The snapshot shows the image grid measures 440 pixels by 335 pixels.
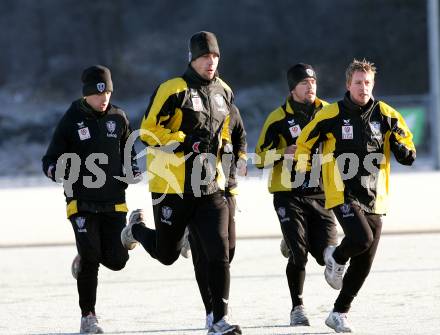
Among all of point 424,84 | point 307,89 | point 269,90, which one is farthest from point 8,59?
point 307,89

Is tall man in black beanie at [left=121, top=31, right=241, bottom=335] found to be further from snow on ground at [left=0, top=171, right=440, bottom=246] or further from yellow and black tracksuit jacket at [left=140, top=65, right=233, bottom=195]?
snow on ground at [left=0, top=171, right=440, bottom=246]

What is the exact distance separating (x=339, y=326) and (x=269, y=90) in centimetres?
3671

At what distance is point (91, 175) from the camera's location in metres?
7.46

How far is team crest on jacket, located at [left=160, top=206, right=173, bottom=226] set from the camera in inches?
269

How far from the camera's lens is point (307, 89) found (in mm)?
8016

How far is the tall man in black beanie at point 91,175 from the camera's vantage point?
744 centimetres

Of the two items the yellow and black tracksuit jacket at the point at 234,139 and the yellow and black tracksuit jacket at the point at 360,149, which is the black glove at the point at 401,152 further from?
the yellow and black tracksuit jacket at the point at 234,139

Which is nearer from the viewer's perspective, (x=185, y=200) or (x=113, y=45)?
(x=185, y=200)

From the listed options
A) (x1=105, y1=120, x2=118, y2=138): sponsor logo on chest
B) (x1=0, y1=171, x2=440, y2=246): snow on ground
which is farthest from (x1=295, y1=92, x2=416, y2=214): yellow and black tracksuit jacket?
(x1=0, y1=171, x2=440, y2=246): snow on ground

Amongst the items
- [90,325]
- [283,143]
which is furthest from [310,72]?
[90,325]

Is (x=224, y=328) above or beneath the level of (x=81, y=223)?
beneath

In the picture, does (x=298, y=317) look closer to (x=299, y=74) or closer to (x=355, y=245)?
(x=355, y=245)

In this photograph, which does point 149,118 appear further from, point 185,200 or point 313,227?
point 313,227

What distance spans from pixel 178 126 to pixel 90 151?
0.99 meters
